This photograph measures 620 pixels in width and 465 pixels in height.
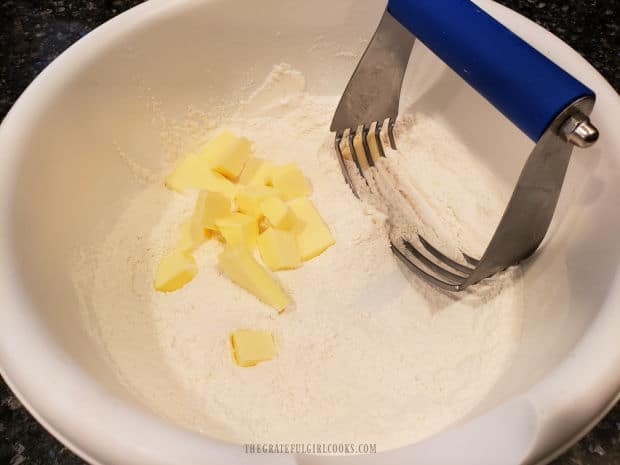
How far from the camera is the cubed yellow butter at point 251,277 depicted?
656 millimetres

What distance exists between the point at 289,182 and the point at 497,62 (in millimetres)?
323

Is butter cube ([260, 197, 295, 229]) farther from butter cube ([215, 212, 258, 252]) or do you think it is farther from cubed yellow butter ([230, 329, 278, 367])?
cubed yellow butter ([230, 329, 278, 367])

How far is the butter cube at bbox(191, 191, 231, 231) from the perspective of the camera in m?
0.71

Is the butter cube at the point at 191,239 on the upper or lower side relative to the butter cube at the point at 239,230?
lower

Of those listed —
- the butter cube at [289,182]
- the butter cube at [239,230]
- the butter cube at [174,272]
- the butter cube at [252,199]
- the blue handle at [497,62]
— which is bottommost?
the butter cube at [174,272]

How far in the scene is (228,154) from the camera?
30.6 inches

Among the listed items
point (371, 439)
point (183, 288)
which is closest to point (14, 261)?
point (183, 288)

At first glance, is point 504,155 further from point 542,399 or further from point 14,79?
point 14,79

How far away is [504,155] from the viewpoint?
0.73m

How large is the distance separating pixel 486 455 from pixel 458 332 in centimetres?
24

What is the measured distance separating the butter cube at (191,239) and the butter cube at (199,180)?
0.07 m

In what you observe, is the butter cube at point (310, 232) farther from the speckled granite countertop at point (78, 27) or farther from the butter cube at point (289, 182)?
the speckled granite countertop at point (78, 27)

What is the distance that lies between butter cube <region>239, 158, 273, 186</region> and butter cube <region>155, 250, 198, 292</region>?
0.52 feet

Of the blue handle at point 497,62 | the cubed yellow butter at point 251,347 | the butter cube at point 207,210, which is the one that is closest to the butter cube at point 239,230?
the butter cube at point 207,210
